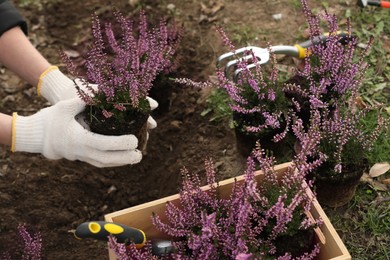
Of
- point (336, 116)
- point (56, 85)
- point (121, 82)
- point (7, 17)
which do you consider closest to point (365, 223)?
point (336, 116)

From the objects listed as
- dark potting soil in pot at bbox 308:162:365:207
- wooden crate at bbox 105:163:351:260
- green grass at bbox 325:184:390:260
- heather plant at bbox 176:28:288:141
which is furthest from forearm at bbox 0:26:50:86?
green grass at bbox 325:184:390:260

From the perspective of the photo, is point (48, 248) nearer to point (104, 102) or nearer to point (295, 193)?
point (104, 102)

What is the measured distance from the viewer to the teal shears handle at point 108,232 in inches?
72.4

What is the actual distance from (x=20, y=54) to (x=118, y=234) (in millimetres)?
1422

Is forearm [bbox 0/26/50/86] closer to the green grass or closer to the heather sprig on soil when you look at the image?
the heather sprig on soil

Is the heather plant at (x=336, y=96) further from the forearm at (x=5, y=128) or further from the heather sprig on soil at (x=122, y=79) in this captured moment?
the forearm at (x=5, y=128)

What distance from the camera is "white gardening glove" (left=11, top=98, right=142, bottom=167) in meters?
2.50

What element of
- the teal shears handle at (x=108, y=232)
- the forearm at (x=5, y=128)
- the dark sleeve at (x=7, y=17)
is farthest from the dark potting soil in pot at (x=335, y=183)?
the dark sleeve at (x=7, y=17)

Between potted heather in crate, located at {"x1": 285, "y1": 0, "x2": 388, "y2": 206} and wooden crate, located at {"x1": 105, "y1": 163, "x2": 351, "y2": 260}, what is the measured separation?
301 mm

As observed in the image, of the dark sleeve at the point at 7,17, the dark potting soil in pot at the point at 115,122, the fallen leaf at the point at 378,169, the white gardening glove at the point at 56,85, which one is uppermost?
the dark sleeve at the point at 7,17

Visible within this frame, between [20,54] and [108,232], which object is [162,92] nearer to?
[20,54]

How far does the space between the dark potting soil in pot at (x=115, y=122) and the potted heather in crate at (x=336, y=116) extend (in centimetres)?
82

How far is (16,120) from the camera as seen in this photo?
8.39 ft

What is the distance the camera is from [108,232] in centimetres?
189
